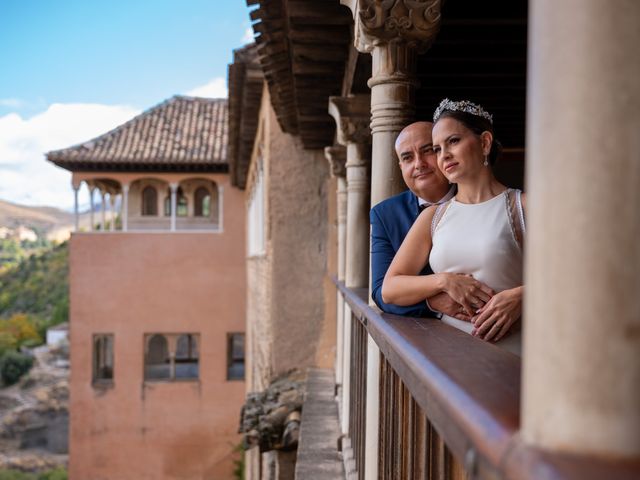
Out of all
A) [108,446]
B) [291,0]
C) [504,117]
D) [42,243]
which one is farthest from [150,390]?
[42,243]

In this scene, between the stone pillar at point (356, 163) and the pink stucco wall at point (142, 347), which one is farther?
the pink stucco wall at point (142, 347)

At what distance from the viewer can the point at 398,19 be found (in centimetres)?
273

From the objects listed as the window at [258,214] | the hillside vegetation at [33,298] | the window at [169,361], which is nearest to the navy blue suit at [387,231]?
the window at [258,214]

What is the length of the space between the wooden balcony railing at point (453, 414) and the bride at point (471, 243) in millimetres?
113

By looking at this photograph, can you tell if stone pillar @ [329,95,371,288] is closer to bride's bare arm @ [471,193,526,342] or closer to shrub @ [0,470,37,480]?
bride's bare arm @ [471,193,526,342]

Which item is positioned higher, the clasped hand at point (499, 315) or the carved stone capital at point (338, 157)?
the carved stone capital at point (338, 157)

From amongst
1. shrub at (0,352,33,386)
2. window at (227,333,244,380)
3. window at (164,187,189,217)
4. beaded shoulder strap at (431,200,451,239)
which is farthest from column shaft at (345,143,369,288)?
shrub at (0,352,33,386)

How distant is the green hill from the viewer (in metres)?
49.6

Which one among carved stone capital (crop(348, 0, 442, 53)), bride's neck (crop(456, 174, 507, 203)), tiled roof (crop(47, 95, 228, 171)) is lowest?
bride's neck (crop(456, 174, 507, 203))

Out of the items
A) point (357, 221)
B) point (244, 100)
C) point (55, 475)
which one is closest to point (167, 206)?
point (55, 475)

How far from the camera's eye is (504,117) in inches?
243

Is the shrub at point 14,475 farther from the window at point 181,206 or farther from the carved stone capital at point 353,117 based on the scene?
the carved stone capital at point 353,117

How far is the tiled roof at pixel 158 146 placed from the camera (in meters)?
20.1

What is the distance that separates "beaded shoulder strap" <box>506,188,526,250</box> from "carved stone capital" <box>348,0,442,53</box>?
1008mm
